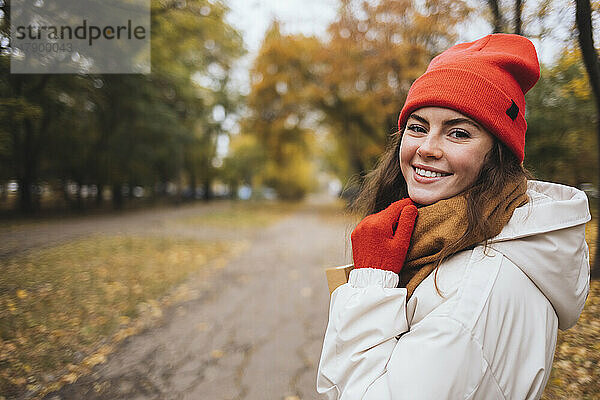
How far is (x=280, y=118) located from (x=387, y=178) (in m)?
15.6

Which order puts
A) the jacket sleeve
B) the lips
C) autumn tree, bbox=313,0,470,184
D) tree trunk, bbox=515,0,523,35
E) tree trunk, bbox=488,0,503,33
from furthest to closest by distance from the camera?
1. autumn tree, bbox=313,0,470,184
2. tree trunk, bbox=488,0,503,33
3. tree trunk, bbox=515,0,523,35
4. the lips
5. the jacket sleeve

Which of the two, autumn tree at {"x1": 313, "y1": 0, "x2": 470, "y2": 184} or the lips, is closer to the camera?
the lips

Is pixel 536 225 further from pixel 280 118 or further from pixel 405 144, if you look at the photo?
pixel 280 118

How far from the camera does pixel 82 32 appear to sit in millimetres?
2836

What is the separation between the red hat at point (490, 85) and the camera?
1.17 meters

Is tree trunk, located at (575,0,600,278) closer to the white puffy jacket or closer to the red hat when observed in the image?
the red hat

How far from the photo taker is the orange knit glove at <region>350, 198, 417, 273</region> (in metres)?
1.12

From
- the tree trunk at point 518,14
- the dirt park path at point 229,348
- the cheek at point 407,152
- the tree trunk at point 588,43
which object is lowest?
the dirt park path at point 229,348

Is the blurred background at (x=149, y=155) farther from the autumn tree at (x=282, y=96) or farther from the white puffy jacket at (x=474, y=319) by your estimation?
the autumn tree at (x=282, y=96)

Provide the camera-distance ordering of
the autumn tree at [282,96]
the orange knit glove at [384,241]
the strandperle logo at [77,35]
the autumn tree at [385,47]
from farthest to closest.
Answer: the autumn tree at [282,96] < the autumn tree at [385,47] < the strandperle logo at [77,35] < the orange knit glove at [384,241]

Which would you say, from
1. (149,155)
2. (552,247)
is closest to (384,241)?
(552,247)

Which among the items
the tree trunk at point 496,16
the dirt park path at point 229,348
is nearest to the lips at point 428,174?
the dirt park path at point 229,348

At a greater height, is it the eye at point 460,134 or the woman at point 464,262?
the eye at point 460,134

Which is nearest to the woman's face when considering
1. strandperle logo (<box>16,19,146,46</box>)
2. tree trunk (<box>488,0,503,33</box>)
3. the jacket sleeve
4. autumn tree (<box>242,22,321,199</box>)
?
the jacket sleeve
